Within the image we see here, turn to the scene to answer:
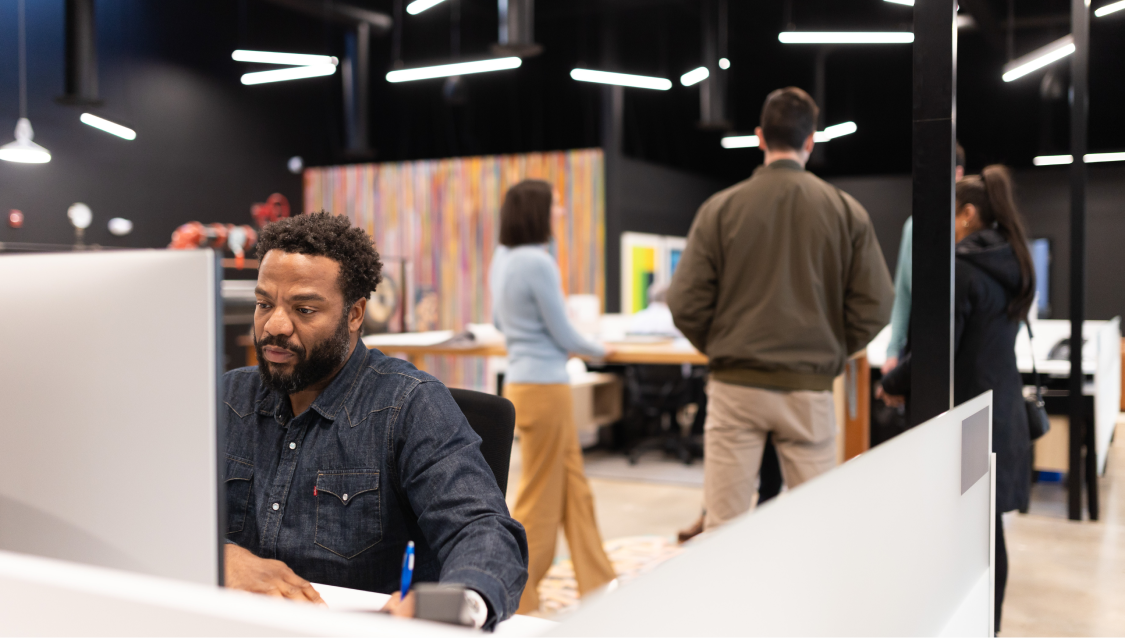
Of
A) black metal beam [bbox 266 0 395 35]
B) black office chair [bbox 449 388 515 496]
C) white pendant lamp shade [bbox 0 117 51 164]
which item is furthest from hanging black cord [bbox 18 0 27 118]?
black office chair [bbox 449 388 515 496]

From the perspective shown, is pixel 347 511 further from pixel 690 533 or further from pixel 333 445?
pixel 690 533

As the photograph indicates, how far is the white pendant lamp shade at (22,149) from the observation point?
728 cm

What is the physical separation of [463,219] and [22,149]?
4.40m

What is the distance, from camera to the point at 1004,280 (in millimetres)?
2635

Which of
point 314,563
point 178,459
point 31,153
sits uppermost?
point 31,153

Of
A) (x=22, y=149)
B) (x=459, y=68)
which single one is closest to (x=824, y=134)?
(x=459, y=68)

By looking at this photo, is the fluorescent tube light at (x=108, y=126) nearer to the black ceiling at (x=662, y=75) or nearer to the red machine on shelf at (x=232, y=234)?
the red machine on shelf at (x=232, y=234)

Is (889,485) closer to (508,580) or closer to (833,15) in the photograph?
(508,580)

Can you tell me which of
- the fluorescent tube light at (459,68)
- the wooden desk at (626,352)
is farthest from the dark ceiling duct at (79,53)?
the wooden desk at (626,352)

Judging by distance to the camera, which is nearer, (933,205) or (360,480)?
(360,480)

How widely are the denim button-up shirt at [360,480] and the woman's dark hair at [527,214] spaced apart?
1705 millimetres

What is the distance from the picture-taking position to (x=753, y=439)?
2641 millimetres

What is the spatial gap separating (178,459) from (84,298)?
0.19m

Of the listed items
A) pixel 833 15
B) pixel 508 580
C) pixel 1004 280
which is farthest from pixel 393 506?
pixel 833 15
